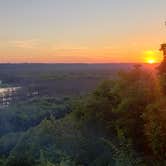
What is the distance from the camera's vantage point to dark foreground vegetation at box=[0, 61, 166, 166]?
14672mm

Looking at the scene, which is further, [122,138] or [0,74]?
[0,74]

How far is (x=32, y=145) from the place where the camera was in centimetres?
1761

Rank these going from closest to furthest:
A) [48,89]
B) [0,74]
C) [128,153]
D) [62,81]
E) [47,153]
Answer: [128,153], [47,153], [48,89], [62,81], [0,74]

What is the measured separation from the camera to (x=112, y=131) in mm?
18344

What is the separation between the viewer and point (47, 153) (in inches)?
616

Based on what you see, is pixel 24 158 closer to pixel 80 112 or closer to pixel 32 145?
pixel 32 145

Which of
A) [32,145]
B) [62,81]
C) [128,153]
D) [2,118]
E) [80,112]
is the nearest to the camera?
[128,153]

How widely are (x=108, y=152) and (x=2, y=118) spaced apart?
3385 centimetres

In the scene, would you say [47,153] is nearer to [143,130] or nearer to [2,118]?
[143,130]

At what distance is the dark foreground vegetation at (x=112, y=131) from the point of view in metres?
14.7

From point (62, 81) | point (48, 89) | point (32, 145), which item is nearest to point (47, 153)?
point (32, 145)

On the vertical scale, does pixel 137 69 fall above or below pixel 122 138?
above

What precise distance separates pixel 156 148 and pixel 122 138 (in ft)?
5.42

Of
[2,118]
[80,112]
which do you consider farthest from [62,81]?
[80,112]
